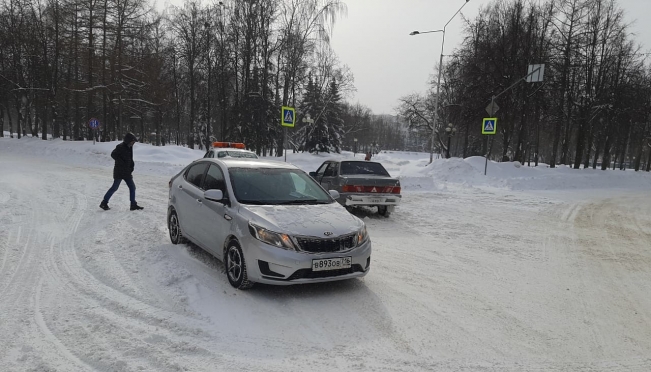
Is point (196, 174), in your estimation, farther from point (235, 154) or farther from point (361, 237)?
point (235, 154)

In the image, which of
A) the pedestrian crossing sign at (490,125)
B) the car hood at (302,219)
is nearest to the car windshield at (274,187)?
the car hood at (302,219)

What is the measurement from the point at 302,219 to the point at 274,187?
42.7 inches

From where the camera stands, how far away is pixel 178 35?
1435 inches

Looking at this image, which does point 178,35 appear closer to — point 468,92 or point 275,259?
point 468,92

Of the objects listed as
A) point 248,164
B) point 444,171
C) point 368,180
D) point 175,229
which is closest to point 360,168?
point 368,180

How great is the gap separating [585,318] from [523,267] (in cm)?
208

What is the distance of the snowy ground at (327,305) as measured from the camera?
3.55m

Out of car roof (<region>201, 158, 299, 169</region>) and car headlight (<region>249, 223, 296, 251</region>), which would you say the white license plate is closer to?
car headlight (<region>249, 223, 296, 251</region>)

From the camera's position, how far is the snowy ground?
355cm

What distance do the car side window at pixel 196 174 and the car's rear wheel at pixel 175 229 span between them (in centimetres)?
68

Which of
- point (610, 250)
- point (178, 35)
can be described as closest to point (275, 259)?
point (610, 250)

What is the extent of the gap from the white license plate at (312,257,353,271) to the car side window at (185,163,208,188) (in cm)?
270

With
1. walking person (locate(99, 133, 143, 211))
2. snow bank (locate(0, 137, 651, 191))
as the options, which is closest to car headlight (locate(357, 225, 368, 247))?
walking person (locate(99, 133, 143, 211))

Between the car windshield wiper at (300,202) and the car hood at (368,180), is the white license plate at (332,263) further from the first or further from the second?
the car hood at (368,180)
